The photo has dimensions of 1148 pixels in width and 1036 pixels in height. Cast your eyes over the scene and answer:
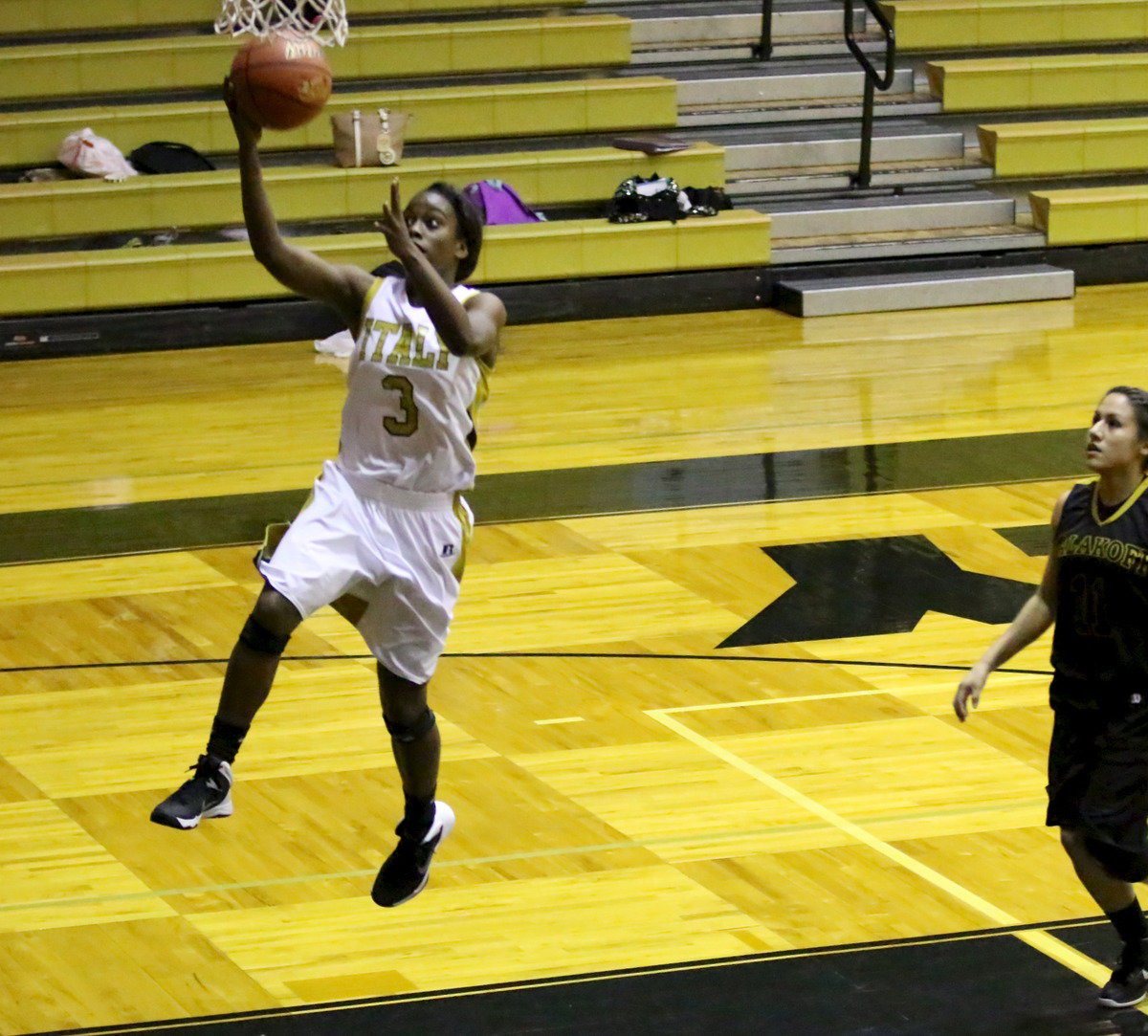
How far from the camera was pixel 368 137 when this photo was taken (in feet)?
35.8

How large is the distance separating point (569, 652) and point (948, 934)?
203 cm

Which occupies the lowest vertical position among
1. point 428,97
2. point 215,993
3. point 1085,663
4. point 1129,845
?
point 215,993

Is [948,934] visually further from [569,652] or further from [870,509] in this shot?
[870,509]

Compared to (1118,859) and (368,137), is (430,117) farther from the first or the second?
(1118,859)

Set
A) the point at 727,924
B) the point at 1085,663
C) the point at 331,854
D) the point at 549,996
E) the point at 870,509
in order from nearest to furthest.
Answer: the point at 1085,663
the point at 549,996
the point at 727,924
the point at 331,854
the point at 870,509

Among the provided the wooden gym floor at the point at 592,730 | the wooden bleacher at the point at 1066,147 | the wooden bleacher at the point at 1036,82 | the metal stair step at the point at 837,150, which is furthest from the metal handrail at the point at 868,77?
the wooden gym floor at the point at 592,730

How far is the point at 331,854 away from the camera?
4.82 meters

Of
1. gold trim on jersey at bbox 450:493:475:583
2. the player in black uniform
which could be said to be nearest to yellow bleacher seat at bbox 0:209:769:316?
gold trim on jersey at bbox 450:493:475:583

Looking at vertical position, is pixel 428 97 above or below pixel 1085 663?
above

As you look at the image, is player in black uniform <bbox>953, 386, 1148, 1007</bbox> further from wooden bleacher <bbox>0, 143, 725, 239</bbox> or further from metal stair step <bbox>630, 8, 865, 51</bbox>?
metal stair step <bbox>630, 8, 865, 51</bbox>

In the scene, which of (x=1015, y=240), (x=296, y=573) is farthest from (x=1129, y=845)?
(x=1015, y=240)

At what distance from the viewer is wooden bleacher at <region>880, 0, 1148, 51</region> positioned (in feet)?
40.9

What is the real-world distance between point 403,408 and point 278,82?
0.65 m

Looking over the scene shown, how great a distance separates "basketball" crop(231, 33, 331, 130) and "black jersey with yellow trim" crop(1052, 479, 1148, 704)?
1633 mm
